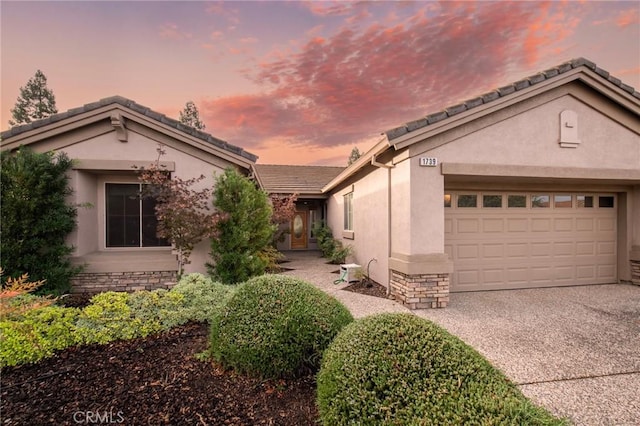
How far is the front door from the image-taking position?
16.8 metres

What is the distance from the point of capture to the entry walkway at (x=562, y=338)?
3.07 m

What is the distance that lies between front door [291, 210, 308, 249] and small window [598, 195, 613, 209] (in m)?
12.6

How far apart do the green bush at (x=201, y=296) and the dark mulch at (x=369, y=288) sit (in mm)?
3703

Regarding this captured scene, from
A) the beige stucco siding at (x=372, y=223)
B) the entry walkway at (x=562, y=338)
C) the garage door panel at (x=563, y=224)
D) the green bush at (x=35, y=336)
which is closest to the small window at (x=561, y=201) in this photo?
the garage door panel at (x=563, y=224)

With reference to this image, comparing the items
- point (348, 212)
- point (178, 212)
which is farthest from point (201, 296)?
point (348, 212)

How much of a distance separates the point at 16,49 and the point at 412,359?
10066mm

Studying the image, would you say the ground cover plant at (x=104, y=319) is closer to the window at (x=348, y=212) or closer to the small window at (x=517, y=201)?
the window at (x=348, y=212)

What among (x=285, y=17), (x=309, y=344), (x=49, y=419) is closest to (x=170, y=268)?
(x=49, y=419)

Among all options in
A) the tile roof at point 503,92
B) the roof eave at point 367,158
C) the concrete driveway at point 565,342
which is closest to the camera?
the concrete driveway at point 565,342

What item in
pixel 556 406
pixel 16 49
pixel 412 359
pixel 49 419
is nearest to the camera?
pixel 412 359

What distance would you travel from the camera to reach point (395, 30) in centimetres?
771

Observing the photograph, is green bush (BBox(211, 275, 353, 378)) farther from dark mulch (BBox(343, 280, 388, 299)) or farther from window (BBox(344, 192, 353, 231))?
window (BBox(344, 192, 353, 231))

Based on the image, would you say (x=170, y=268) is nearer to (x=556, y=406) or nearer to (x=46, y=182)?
(x=46, y=182)

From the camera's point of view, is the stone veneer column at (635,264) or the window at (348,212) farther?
the window at (348,212)
